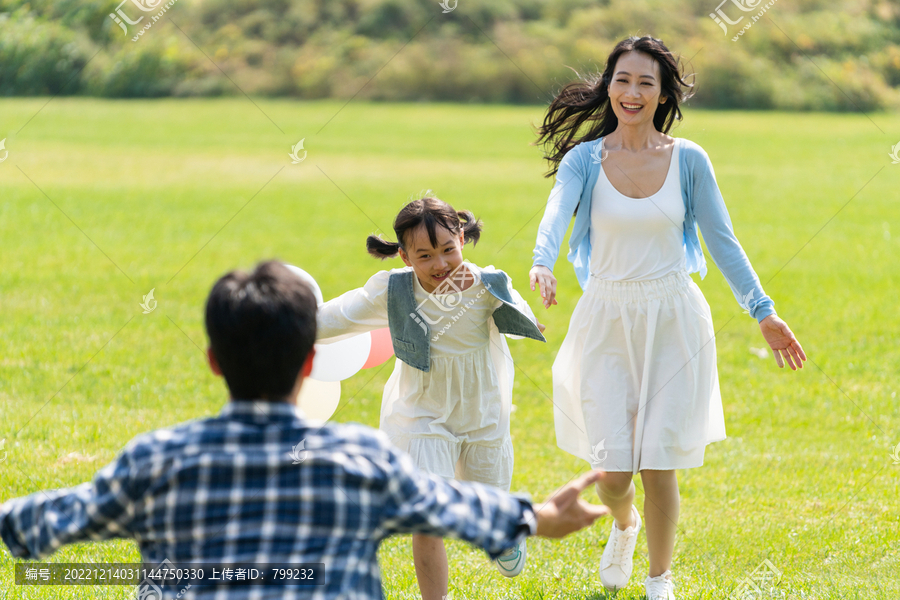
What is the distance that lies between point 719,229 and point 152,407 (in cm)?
432

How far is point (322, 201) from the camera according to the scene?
18.0m

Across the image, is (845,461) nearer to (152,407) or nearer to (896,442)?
(896,442)

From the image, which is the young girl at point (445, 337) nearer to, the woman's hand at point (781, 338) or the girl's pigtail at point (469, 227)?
the girl's pigtail at point (469, 227)

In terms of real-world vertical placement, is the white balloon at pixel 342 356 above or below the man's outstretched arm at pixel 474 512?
below

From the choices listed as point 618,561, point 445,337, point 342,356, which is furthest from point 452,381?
point 618,561

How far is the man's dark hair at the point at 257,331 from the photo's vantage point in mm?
1789

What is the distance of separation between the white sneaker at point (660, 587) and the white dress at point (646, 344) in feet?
1.40

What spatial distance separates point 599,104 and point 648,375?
1.19 m

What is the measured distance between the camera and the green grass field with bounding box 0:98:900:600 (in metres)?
4.23

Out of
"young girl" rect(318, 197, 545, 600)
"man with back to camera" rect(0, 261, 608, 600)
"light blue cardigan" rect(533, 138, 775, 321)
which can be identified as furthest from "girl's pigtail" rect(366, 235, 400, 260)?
"man with back to camera" rect(0, 261, 608, 600)

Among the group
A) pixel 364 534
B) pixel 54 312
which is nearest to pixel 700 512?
pixel 364 534

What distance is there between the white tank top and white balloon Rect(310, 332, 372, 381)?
3.27 ft

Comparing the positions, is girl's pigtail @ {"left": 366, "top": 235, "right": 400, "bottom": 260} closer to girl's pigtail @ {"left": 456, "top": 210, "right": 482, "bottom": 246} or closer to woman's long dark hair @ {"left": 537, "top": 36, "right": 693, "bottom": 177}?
girl's pigtail @ {"left": 456, "top": 210, "right": 482, "bottom": 246}

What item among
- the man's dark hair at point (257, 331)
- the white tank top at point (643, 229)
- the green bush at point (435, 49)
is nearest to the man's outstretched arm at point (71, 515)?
the man's dark hair at point (257, 331)
